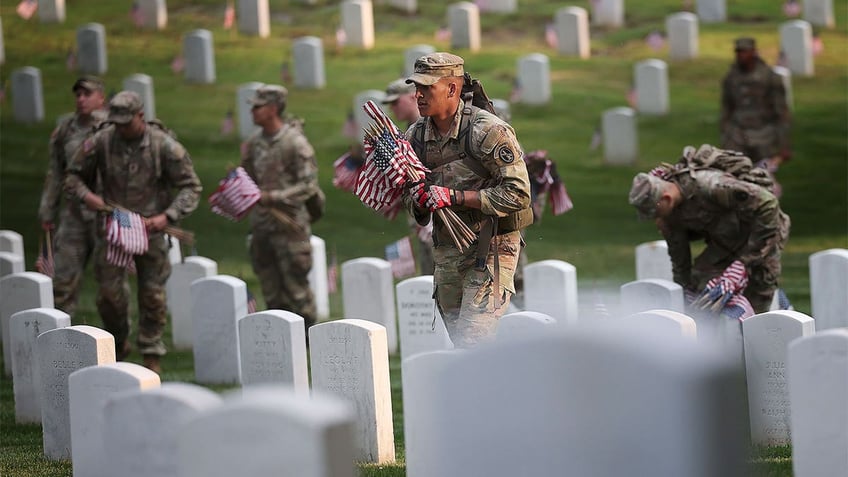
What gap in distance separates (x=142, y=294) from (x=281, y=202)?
5.16ft

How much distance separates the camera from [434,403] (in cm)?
415

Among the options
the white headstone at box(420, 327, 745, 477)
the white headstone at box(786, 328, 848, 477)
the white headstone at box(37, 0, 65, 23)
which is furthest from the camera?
the white headstone at box(37, 0, 65, 23)

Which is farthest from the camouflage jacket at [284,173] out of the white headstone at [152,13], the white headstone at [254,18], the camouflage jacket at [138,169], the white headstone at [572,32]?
the white headstone at [152,13]

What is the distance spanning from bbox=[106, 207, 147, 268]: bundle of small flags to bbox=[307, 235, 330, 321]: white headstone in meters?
3.11

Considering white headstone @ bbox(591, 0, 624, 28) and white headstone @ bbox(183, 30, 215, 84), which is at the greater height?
white headstone @ bbox(591, 0, 624, 28)

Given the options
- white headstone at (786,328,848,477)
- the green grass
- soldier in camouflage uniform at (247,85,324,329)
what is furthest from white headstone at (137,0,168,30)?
white headstone at (786,328,848,477)

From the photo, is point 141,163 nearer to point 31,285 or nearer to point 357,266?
point 31,285

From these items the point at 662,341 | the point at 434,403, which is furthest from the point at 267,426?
the point at 662,341

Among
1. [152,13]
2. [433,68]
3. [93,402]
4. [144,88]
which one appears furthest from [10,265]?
[152,13]

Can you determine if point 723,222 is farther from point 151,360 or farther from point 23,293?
point 23,293

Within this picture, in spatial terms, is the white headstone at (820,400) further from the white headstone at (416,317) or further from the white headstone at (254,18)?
the white headstone at (254,18)

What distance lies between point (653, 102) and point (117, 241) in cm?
1193

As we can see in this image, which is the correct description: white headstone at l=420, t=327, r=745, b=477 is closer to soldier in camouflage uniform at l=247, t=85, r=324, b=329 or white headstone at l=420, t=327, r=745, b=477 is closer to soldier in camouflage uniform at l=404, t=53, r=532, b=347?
soldier in camouflage uniform at l=404, t=53, r=532, b=347

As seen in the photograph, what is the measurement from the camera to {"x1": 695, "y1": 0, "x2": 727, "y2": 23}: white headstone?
80.4 ft
